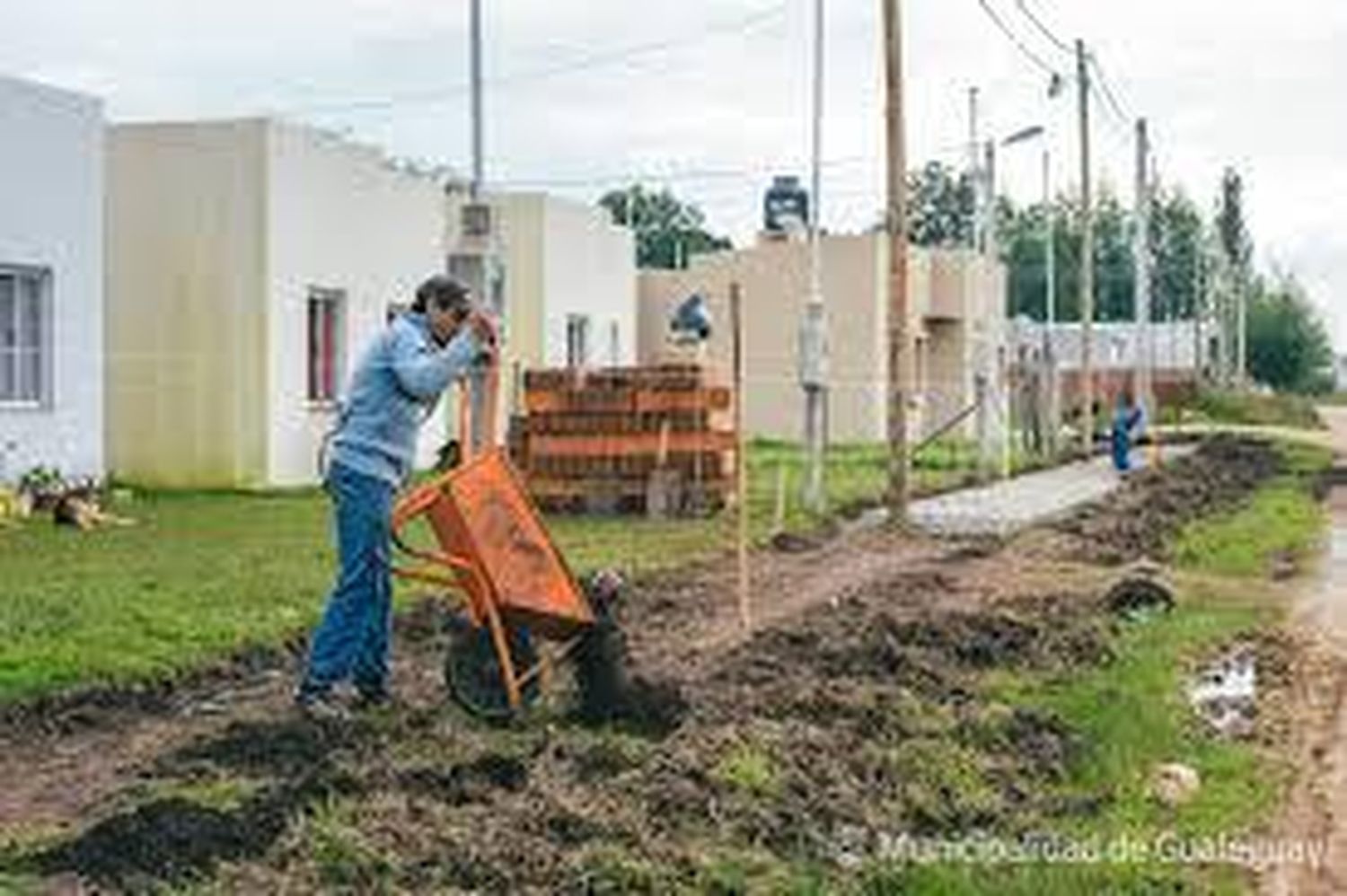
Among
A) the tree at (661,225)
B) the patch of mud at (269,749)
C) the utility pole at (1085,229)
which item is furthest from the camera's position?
the tree at (661,225)

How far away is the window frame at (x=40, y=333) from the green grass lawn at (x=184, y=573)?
1457 mm

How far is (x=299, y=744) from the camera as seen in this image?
10.4 m

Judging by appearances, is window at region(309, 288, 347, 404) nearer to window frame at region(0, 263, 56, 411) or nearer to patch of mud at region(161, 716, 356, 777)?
window frame at region(0, 263, 56, 411)

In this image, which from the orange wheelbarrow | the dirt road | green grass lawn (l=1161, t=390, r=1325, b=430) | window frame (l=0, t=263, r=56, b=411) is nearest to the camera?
the dirt road

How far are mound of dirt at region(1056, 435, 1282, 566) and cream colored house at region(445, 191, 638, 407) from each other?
33.1 ft

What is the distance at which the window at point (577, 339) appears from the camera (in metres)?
43.7

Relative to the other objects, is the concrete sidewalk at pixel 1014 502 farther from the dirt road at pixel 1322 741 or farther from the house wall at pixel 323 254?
the house wall at pixel 323 254

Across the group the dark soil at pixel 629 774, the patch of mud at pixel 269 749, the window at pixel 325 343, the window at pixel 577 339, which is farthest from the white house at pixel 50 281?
the window at pixel 577 339

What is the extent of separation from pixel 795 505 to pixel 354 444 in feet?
58.6

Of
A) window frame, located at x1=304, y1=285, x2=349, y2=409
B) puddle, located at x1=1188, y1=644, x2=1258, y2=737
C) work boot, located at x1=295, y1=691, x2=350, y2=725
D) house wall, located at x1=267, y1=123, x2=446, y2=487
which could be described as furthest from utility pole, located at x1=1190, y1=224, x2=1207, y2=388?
work boot, located at x1=295, y1=691, x2=350, y2=725

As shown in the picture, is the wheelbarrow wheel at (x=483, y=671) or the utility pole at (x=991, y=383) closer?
the wheelbarrow wheel at (x=483, y=671)

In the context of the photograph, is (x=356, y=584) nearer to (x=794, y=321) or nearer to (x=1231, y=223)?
(x=794, y=321)

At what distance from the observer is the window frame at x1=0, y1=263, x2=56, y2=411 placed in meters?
25.5

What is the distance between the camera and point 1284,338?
119125mm
